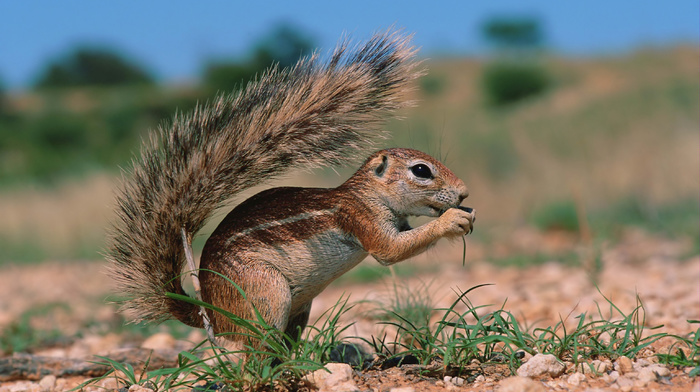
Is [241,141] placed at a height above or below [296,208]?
above

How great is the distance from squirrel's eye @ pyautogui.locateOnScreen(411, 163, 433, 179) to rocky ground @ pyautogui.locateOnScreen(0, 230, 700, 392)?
45 centimetres

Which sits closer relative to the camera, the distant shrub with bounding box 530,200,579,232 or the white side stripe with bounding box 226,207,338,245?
the white side stripe with bounding box 226,207,338,245

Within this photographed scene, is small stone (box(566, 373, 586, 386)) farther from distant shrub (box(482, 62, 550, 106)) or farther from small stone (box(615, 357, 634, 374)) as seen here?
distant shrub (box(482, 62, 550, 106))

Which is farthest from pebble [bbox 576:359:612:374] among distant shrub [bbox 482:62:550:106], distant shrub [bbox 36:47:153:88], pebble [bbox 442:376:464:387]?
distant shrub [bbox 36:47:153:88]

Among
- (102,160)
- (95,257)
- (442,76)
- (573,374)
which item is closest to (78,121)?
(102,160)

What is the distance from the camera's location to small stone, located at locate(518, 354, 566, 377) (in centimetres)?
250

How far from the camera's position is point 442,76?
4969cm

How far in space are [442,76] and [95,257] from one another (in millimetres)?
40197

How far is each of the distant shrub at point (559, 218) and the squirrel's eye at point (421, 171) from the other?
692 cm

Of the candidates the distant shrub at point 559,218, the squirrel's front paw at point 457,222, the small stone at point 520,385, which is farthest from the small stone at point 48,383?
the distant shrub at point 559,218

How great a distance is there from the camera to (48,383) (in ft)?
10.9

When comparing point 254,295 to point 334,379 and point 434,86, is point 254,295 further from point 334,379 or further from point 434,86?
point 434,86

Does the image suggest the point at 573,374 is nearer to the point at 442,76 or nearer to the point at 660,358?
the point at 660,358

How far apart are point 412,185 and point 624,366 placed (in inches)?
43.1
